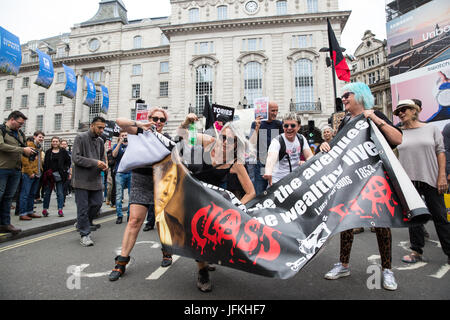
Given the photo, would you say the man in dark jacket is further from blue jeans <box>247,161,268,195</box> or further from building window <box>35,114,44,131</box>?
building window <box>35,114,44,131</box>

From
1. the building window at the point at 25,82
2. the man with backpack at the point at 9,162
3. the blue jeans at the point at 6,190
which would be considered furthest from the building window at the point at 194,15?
the blue jeans at the point at 6,190

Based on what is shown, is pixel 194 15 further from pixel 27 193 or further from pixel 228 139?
pixel 228 139

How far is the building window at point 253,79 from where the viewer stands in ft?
97.0

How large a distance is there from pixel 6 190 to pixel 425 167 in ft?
24.0

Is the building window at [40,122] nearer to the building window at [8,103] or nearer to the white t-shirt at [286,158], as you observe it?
the building window at [8,103]

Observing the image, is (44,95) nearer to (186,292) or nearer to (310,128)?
(310,128)

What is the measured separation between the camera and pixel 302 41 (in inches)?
1141

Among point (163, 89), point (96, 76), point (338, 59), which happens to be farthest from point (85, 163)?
point (96, 76)

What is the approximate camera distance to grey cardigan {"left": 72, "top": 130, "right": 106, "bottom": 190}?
4730 mm

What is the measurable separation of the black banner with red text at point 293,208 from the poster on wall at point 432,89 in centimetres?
1336

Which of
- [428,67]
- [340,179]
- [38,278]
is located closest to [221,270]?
[340,179]

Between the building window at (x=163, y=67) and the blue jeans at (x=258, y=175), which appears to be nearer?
the blue jeans at (x=258, y=175)

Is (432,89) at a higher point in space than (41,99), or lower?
lower

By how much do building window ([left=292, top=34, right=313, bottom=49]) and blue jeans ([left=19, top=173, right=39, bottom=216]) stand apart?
28.5m
